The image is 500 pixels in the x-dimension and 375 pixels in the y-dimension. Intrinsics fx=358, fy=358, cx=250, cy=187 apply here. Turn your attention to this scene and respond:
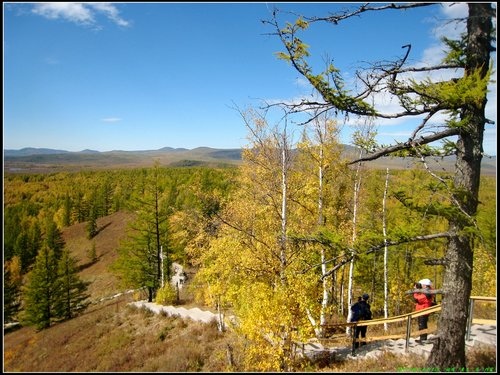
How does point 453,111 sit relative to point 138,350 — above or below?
above

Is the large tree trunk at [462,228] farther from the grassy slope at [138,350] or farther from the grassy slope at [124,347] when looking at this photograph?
the grassy slope at [124,347]

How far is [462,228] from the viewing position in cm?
597

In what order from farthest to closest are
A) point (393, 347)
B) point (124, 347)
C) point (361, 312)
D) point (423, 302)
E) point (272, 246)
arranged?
point (124, 347) < point (361, 312) < point (272, 246) < point (423, 302) < point (393, 347)

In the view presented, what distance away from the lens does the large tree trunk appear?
542 cm

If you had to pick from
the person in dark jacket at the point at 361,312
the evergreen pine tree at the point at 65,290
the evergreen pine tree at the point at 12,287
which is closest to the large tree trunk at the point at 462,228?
the person in dark jacket at the point at 361,312

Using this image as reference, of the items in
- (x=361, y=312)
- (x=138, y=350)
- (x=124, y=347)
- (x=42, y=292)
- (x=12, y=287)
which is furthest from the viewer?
(x=12, y=287)

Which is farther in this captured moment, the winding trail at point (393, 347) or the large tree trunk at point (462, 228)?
the winding trail at point (393, 347)

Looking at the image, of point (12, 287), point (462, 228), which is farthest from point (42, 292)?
point (462, 228)

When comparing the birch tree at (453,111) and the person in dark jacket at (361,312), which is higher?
the birch tree at (453,111)

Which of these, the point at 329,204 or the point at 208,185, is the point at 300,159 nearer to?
the point at 329,204

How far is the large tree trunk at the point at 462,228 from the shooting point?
17.8 ft

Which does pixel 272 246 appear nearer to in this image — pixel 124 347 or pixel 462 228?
pixel 462 228

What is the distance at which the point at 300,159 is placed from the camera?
49.3 ft

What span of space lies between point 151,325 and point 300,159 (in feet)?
53.6
